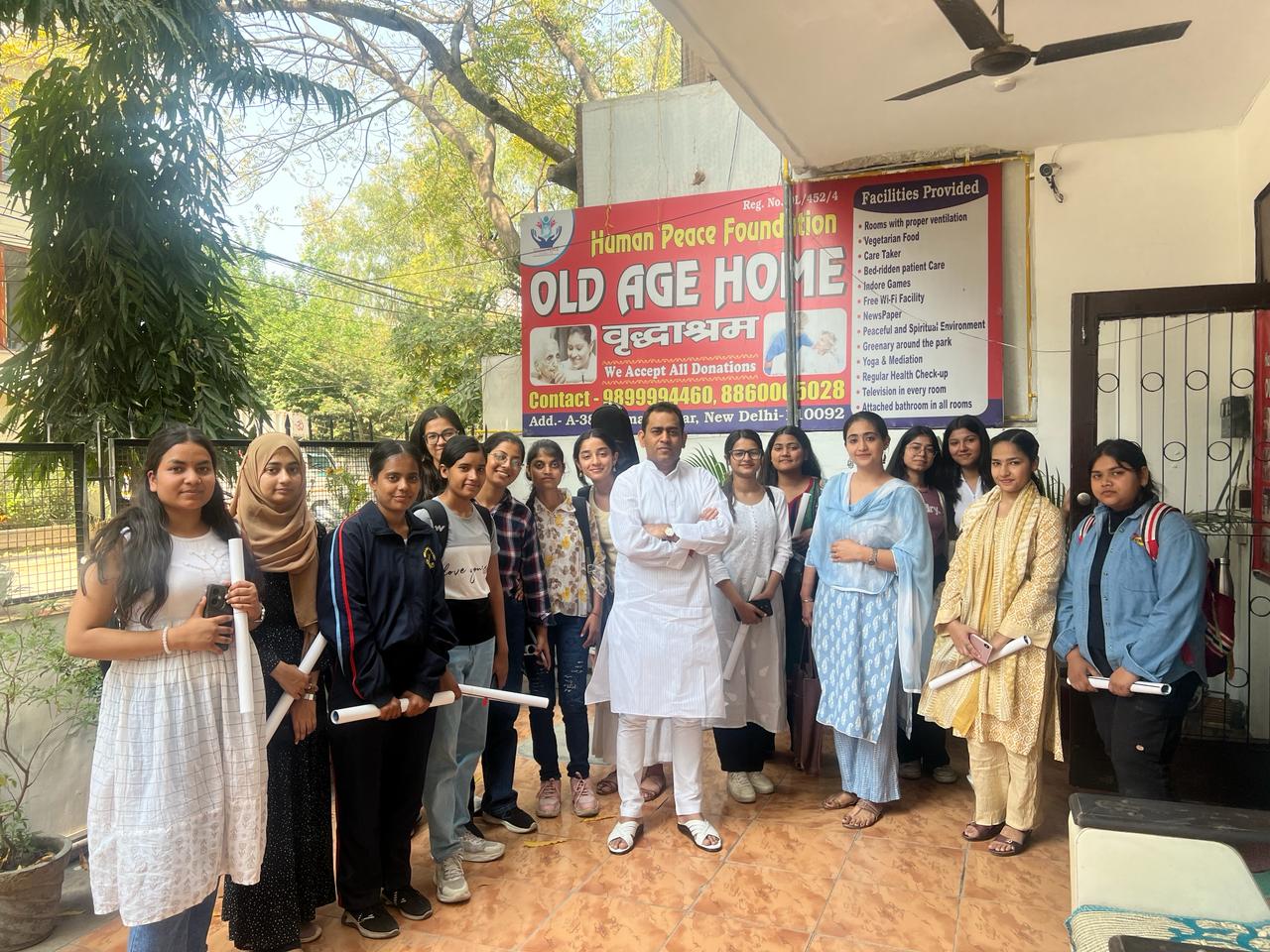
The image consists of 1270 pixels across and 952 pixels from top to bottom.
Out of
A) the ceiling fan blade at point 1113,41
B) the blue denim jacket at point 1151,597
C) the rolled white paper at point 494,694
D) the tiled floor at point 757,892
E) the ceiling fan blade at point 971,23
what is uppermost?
the ceiling fan blade at point 971,23

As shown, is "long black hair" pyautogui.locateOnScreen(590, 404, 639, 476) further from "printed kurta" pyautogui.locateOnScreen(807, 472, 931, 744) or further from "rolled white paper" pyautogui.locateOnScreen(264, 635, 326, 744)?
"rolled white paper" pyautogui.locateOnScreen(264, 635, 326, 744)

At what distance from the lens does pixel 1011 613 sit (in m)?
3.19

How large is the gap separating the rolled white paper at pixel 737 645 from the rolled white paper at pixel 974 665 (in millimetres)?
737

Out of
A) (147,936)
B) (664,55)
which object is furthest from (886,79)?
(664,55)

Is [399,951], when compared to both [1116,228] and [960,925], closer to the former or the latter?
[960,925]

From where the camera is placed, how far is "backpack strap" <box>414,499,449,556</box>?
2848 millimetres

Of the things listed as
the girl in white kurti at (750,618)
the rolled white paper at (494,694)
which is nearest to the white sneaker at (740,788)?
the girl in white kurti at (750,618)

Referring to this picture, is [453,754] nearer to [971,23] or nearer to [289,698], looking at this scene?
[289,698]

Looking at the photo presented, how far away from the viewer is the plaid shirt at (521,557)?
11.1 ft

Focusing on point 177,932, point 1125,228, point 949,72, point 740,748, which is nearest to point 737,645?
point 740,748

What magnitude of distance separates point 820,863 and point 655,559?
47.3 inches

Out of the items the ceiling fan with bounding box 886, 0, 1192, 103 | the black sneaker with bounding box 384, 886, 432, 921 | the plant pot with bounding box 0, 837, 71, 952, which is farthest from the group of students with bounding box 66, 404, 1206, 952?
the ceiling fan with bounding box 886, 0, 1192, 103

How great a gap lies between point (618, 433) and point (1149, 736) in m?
2.29

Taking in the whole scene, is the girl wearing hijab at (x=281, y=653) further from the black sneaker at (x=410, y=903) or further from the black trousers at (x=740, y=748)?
the black trousers at (x=740, y=748)
